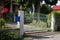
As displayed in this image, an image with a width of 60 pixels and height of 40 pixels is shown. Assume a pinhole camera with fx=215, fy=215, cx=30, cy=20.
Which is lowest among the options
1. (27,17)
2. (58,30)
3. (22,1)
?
(58,30)

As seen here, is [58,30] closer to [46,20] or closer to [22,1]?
[46,20]

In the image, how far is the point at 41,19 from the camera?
20672 millimetres

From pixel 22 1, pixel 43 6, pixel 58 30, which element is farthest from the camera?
pixel 43 6

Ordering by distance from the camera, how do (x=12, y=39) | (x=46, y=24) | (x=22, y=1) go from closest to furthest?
(x=12, y=39)
(x=46, y=24)
(x=22, y=1)

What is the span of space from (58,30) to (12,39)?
28.7 ft

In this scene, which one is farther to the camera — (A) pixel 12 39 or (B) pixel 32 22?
(B) pixel 32 22

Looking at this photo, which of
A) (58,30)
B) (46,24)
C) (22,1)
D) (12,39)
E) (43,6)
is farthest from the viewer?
(43,6)

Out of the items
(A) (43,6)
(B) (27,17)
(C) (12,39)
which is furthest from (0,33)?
(A) (43,6)

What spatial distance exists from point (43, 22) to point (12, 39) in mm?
10366

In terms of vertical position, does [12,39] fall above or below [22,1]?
below

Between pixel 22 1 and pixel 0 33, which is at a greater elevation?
pixel 22 1

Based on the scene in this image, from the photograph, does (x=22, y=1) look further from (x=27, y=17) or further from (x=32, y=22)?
(x=27, y=17)

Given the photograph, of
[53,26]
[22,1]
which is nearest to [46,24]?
[53,26]

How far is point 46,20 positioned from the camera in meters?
20.4
